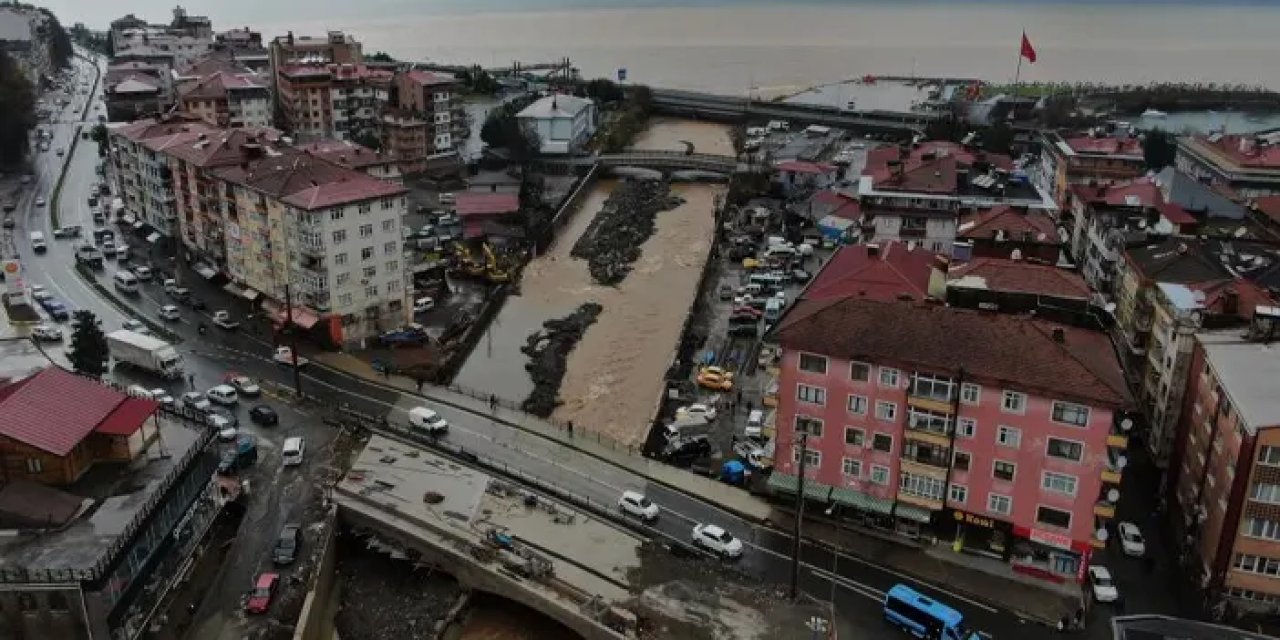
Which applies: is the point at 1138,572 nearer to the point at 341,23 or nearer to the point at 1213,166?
the point at 1213,166

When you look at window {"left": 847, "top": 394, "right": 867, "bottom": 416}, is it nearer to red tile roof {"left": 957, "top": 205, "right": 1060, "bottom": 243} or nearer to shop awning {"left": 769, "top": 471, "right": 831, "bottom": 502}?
shop awning {"left": 769, "top": 471, "right": 831, "bottom": 502}

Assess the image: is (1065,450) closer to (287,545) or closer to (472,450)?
(472,450)

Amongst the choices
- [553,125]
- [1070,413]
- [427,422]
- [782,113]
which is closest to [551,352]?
[427,422]

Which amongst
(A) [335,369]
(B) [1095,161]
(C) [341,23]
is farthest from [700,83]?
(C) [341,23]

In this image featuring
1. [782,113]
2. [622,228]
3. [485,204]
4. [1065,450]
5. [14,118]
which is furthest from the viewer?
[782,113]

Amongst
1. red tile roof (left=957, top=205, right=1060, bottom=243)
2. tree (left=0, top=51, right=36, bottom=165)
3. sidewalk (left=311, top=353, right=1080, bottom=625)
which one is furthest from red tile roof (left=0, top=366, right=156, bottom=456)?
tree (left=0, top=51, right=36, bottom=165)
